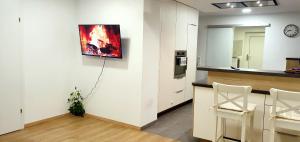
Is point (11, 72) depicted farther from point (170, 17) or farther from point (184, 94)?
point (184, 94)

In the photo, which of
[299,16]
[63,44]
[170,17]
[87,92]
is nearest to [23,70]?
[63,44]

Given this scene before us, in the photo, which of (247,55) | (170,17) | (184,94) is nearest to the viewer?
(170,17)

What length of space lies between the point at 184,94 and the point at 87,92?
231 centimetres

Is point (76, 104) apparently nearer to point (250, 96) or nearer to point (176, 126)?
point (176, 126)

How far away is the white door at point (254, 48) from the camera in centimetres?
833

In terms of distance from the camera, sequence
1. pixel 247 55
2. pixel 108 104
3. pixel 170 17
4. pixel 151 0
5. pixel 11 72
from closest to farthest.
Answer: pixel 11 72, pixel 151 0, pixel 108 104, pixel 170 17, pixel 247 55

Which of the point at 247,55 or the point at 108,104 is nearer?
the point at 108,104

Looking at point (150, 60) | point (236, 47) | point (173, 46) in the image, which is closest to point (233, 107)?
point (150, 60)

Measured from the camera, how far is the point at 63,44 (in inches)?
174

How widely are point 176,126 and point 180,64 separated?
150cm

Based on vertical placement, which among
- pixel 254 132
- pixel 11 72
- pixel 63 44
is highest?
pixel 63 44

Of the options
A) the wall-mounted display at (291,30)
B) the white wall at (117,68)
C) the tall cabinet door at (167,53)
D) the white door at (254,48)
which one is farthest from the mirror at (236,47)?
the white wall at (117,68)

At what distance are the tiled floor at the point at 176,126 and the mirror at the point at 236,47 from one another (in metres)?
2.48

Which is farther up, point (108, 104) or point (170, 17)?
point (170, 17)
